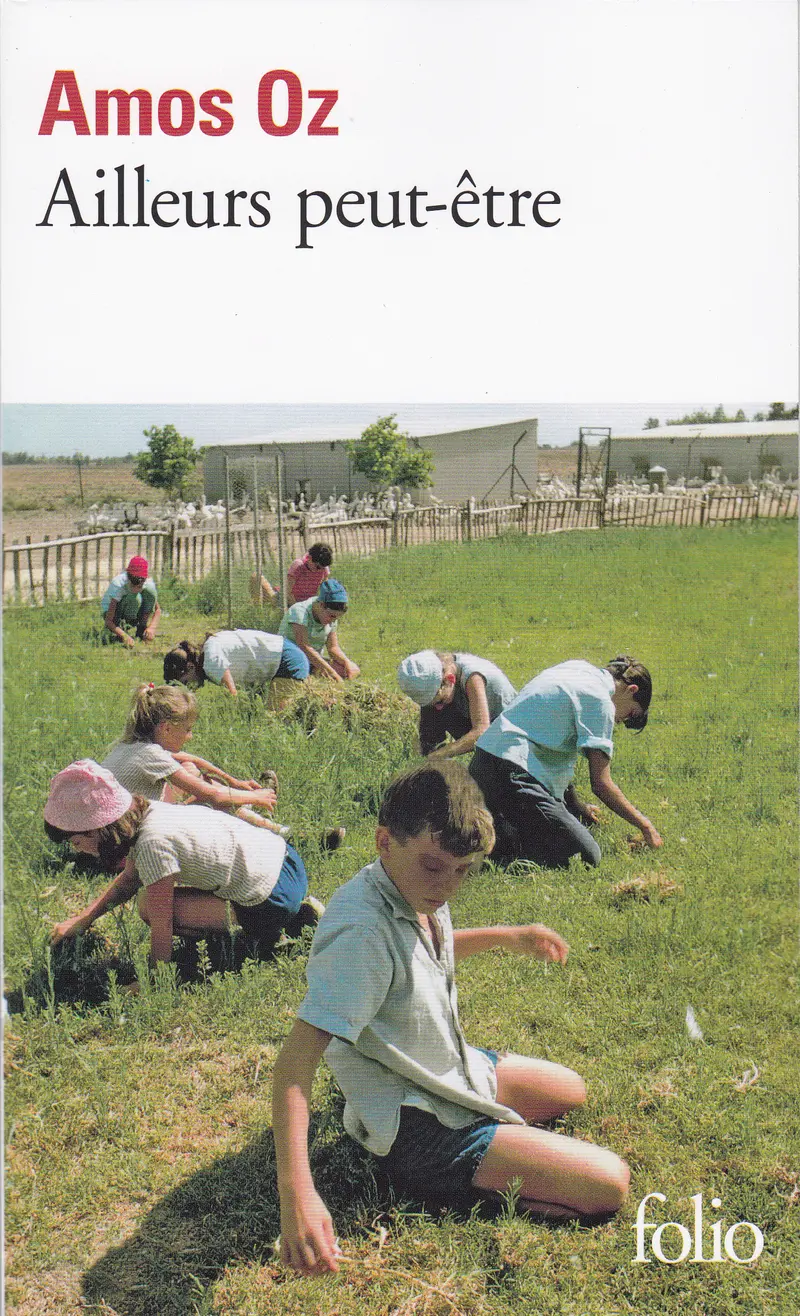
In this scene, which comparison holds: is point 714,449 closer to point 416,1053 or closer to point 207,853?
point 207,853

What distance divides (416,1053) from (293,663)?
2.46m

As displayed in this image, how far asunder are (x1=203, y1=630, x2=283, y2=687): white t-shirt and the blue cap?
343 mm

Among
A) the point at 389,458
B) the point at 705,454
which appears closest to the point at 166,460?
the point at 389,458

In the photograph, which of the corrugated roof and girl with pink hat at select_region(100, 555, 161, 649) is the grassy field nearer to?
girl with pink hat at select_region(100, 555, 161, 649)

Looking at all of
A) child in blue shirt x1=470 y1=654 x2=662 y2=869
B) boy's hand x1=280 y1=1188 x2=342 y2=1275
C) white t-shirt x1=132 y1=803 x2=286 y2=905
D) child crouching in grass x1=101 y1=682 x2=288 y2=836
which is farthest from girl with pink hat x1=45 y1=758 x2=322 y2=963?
boy's hand x1=280 y1=1188 x2=342 y2=1275

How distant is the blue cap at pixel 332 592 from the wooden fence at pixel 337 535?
16 cm

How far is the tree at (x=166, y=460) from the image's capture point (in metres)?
2.27

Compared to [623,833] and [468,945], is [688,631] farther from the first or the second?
[468,945]

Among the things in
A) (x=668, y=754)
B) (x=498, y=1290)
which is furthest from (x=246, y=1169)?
(x=668, y=754)

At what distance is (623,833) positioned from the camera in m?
2.91

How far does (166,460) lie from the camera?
2623 mm

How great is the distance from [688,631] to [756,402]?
79.6 inches

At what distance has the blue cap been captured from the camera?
165 inches

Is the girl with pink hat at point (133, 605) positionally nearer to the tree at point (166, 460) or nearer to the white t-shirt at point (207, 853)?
the tree at point (166, 460)
